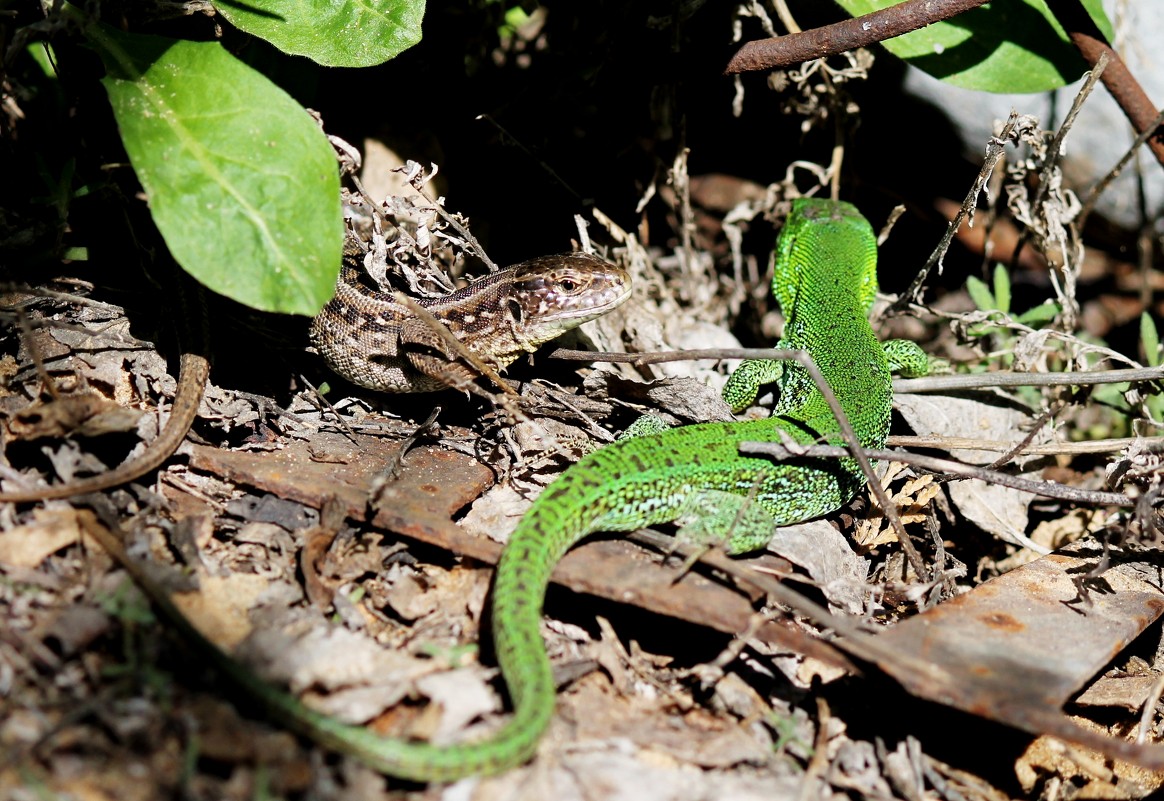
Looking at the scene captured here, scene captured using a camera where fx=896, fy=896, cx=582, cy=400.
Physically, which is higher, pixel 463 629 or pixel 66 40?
pixel 66 40

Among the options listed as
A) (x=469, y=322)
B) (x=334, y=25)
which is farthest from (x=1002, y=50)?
(x=334, y=25)

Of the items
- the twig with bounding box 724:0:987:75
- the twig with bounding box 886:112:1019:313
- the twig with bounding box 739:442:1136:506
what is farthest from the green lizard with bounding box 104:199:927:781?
the twig with bounding box 724:0:987:75

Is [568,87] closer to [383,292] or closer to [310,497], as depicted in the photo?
[383,292]

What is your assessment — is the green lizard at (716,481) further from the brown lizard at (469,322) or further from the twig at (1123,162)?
the twig at (1123,162)

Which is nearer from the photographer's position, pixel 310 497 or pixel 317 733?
pixel 317 733

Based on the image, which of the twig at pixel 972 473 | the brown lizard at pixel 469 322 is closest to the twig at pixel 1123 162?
the twig at pixel 972 473

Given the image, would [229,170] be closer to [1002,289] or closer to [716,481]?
[716,481]

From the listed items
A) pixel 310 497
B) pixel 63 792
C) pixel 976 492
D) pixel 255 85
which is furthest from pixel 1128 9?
pixel 63 792

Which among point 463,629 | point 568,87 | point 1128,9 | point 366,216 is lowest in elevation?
point 463,629

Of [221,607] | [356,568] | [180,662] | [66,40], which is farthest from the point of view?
[66,40]
